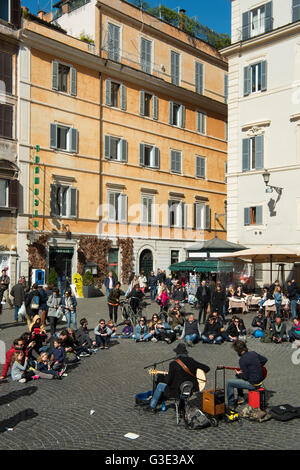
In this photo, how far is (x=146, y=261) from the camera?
3631 centimetres

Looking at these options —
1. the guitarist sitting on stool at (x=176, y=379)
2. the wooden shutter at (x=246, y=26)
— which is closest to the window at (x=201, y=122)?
the wooden shutter at (x=246, y=26)

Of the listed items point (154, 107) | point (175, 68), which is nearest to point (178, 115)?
point (154, 107)

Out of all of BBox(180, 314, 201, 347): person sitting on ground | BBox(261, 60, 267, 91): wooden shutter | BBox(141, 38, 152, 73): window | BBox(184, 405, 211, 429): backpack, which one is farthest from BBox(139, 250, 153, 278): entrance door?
BBox(184, 405, 211, 429): backpack

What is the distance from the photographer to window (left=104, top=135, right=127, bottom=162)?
3397 centimetres

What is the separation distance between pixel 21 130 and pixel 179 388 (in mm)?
22983

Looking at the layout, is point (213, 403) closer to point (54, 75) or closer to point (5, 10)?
point (54, 75)

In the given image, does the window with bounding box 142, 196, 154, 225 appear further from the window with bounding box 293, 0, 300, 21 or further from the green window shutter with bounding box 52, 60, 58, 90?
the window with bounding box 293, 0, 300, 21

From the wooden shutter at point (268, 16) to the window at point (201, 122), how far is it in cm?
1261

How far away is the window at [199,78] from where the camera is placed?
135 ft

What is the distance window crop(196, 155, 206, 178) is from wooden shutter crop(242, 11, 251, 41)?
1199cm

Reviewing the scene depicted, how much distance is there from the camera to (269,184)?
1103 inches

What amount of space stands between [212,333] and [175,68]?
89.9 feet
